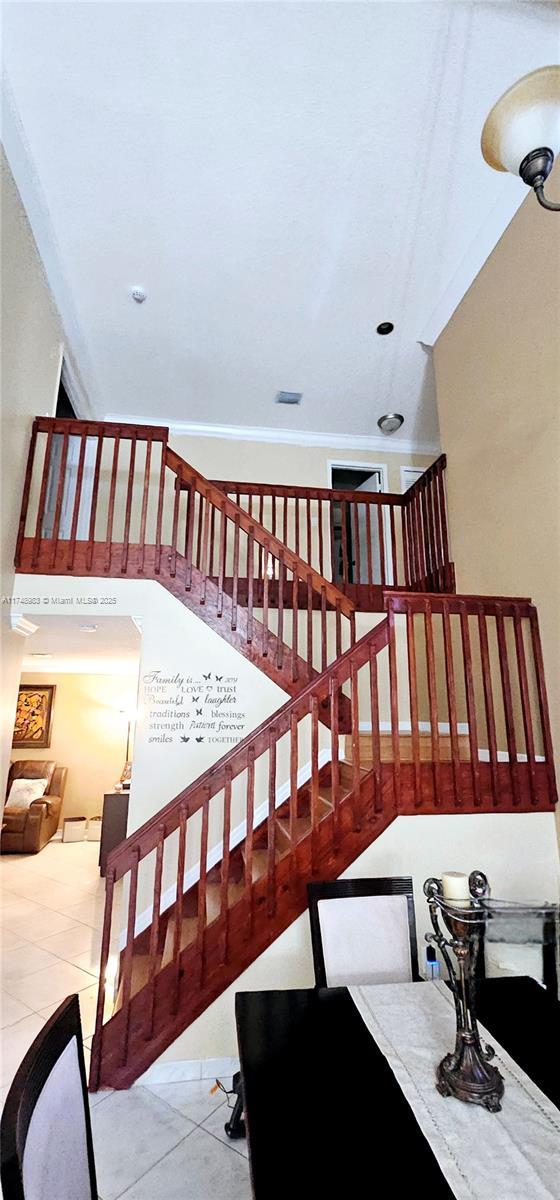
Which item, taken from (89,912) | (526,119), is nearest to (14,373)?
(526,119)

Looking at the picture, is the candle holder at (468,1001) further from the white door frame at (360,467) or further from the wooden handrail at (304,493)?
the white door frame at (360,467)

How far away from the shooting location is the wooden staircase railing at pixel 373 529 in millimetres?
4410

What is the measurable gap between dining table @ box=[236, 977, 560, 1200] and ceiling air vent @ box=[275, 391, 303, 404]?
15.6 feet

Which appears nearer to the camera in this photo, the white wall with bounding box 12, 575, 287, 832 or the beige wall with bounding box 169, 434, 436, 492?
the white wall with bounding box 12, 575, 287, 832

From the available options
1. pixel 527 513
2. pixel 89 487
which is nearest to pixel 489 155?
pixel 527 513

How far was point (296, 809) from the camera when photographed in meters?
2.48

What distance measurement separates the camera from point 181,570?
3.66m

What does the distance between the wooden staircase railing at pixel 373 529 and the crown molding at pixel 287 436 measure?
737 mm

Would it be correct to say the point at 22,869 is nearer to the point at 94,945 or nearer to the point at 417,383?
the point at 94,945

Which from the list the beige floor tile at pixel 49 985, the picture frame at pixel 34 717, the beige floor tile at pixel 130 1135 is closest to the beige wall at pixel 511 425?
the beige floor tile at pixel 130 1135

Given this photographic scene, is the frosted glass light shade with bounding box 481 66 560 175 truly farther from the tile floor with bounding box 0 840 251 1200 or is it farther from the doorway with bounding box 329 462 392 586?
the doorway with bounding box 329 462 392 586

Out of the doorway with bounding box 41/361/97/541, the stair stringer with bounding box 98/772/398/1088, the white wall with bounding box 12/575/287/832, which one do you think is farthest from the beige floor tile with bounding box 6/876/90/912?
the doorway with bounding box 41/361/97/541

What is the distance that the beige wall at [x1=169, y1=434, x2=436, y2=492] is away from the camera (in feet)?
18.7

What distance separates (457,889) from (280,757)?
257 cm
